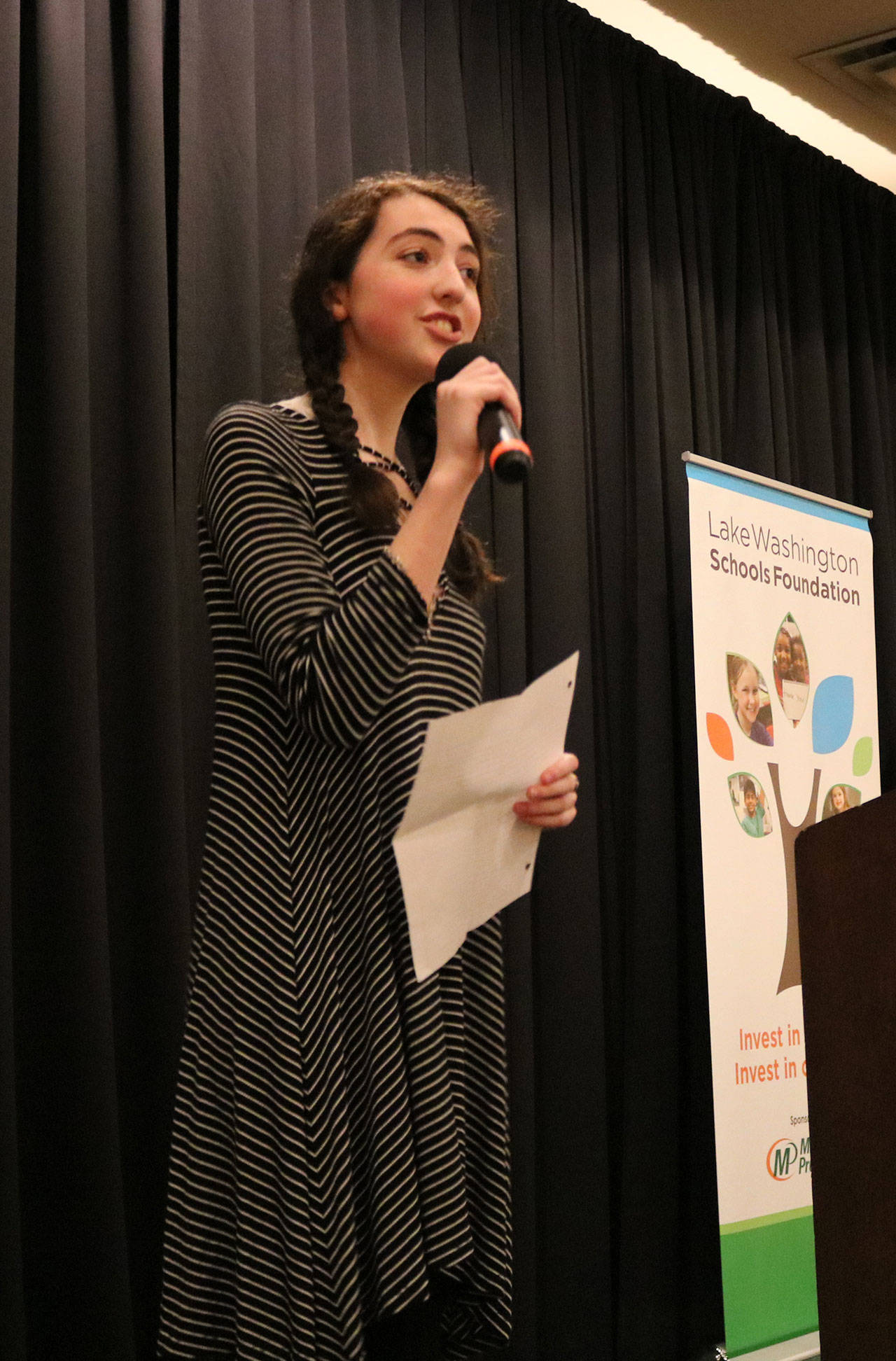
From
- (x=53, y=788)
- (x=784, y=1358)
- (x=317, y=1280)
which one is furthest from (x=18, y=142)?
(x=784, y=1358)

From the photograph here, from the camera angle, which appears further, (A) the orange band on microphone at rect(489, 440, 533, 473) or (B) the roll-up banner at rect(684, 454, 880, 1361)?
(B) the roll-up banner at rect(684, 454, 880, 1361)

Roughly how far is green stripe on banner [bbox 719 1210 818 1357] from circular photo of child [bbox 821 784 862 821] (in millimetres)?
877

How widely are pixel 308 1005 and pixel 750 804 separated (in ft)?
6.73

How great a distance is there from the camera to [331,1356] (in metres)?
1.06

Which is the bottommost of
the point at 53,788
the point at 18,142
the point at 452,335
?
the point at 53,788

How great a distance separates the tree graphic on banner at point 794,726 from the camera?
3.00 m

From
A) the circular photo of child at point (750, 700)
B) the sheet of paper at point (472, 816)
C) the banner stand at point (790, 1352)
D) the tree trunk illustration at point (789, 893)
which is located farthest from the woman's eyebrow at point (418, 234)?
the banner stand at point (790, 1352)

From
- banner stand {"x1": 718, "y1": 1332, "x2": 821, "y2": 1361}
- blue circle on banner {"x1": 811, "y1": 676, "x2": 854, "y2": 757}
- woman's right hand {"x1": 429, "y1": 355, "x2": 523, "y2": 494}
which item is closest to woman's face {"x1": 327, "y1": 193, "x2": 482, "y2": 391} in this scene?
woman's right hand {"x1": 429, "y1": 355, "x2": 523, "y2": 494}

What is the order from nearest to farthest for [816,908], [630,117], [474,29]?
[816,908] → [474,29] → [630,117]

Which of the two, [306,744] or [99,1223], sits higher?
[306,744]

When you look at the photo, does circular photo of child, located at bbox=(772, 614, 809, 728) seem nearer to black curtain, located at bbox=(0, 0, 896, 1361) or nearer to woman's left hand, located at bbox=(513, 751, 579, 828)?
black curtain, located at bbox=(0, 0, 896, 1361)

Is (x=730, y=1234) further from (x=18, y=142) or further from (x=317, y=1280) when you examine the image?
(x=18, y=142)

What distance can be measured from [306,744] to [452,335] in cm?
46

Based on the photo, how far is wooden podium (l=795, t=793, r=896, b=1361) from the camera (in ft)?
3.59
